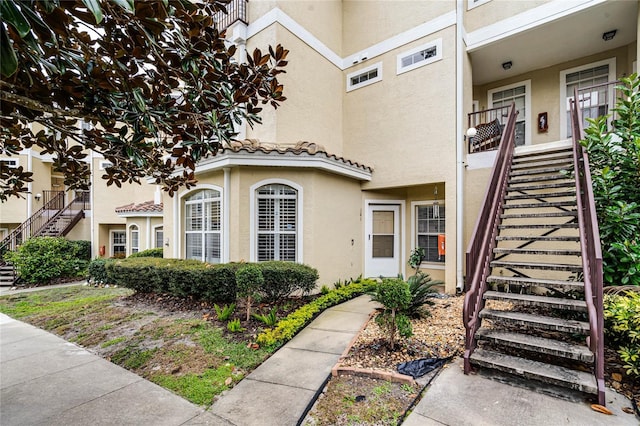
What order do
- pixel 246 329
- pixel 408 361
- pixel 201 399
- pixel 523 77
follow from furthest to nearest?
pixel 523 77
pixel 246 329
pixel 408 361
pixel 201 399

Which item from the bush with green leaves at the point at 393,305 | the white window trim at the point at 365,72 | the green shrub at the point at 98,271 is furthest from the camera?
the green shrub at the point at 98,271

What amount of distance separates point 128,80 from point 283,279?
13.9 feet

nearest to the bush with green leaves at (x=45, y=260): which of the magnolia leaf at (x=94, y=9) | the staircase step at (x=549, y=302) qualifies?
the magnolia leaf at (x=94, y=9)

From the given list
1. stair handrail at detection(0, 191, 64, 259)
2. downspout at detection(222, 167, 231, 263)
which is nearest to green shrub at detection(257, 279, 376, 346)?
downspout at detection(222, 167, 231, 263)

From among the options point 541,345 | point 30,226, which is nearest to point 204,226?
point 541,345

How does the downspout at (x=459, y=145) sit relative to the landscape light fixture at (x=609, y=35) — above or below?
below

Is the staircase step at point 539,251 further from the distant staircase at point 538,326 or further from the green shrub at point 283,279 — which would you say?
the green shrub at point 283,279

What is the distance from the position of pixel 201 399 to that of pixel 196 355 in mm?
1102

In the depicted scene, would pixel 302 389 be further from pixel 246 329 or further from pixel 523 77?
pixel 523 77

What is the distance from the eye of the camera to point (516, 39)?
7586 millimetres

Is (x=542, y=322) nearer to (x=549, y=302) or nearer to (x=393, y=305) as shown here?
(x=549, y=302)

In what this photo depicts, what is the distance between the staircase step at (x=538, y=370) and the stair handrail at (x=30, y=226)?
17016 millimetres

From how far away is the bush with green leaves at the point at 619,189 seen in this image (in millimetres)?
4324

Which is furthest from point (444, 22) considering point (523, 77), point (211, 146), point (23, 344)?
point (23, 344)
